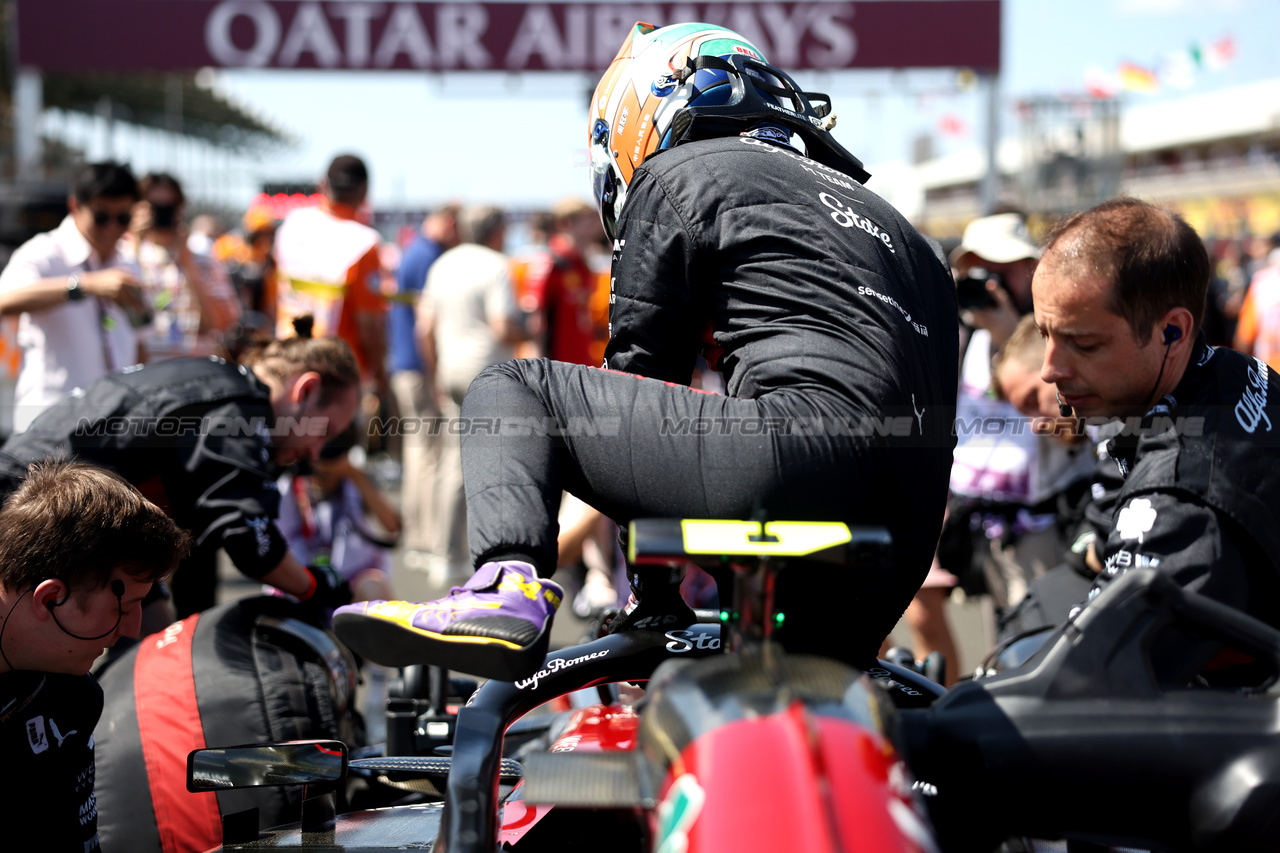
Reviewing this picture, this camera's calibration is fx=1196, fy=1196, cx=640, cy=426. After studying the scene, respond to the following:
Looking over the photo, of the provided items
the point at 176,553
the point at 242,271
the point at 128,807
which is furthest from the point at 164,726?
the point at 242,271

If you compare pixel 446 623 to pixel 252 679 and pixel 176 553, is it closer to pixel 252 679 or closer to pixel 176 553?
pixel 176 553

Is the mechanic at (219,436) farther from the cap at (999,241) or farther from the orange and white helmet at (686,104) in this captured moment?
the cap at (999,241)

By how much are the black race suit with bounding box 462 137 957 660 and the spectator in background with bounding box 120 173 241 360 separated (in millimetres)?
4866

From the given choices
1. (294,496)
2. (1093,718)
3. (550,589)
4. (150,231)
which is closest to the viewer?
(1093,718)

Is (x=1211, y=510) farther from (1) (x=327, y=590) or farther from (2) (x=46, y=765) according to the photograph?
(1) (x=327, y=590)

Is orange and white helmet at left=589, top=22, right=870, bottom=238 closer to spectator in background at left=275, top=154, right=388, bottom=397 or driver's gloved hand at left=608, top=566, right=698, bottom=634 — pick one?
driver's gloved hand at left=608, top=566, right=698, bottom=634

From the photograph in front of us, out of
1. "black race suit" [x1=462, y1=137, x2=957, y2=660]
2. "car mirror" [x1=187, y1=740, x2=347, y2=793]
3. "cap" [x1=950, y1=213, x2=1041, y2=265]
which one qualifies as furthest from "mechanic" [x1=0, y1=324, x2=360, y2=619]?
"cap" [x1=950, y1=213, x2=1041, y2=265]

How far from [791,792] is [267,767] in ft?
4.08

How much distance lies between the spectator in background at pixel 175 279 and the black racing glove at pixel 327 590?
342 cm

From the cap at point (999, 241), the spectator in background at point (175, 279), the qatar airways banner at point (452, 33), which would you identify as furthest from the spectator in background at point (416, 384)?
the cap at point (999, 241)

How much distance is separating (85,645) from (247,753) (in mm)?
358

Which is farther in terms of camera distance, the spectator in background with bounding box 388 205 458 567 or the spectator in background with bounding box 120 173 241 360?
the spectator in background with bounding box 388 205 458 567

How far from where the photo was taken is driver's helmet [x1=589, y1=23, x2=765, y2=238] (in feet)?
7.29

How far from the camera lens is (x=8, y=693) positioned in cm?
203
